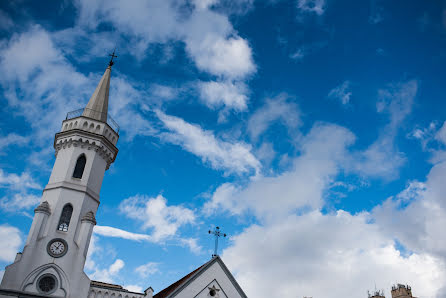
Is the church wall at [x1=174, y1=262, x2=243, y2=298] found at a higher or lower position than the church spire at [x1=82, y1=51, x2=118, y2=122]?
lower

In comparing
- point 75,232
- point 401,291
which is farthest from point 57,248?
point 401,291

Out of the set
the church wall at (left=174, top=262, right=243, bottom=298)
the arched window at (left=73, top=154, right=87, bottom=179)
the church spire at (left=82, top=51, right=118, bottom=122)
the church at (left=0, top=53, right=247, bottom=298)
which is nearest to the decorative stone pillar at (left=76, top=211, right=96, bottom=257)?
the church at (left=0, top=53, right=247, bottom=298)

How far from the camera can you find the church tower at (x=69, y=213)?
29.9m

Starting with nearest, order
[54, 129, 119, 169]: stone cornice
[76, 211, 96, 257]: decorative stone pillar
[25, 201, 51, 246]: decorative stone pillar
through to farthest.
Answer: [25, 201, 51, 246]: decorative stone pillar, [76, 211, 96, 257]: decorative stone pillar, [54, 129, 119, 169]: stone cornice

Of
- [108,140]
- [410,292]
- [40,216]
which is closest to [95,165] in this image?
[108,140]

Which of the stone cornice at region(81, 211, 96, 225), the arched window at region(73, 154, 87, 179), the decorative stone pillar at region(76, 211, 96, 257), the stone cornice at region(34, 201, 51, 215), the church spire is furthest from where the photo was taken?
the church spire

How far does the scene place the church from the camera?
30.1 meters

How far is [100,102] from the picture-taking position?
40031mm

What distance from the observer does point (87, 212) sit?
113ft

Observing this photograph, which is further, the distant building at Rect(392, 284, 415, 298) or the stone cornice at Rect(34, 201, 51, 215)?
the distant building at Rect(392, 284, 415, 298)

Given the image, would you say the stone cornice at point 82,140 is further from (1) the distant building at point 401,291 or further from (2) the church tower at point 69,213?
(1) the distant building at point 401,291

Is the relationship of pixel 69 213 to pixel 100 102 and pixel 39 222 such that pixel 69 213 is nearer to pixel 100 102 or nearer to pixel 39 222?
pixel 39 222

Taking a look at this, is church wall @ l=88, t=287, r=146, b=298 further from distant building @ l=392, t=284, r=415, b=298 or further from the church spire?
distant building @ l=392, t=284, r=415, b=298

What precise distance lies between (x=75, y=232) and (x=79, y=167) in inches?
245
